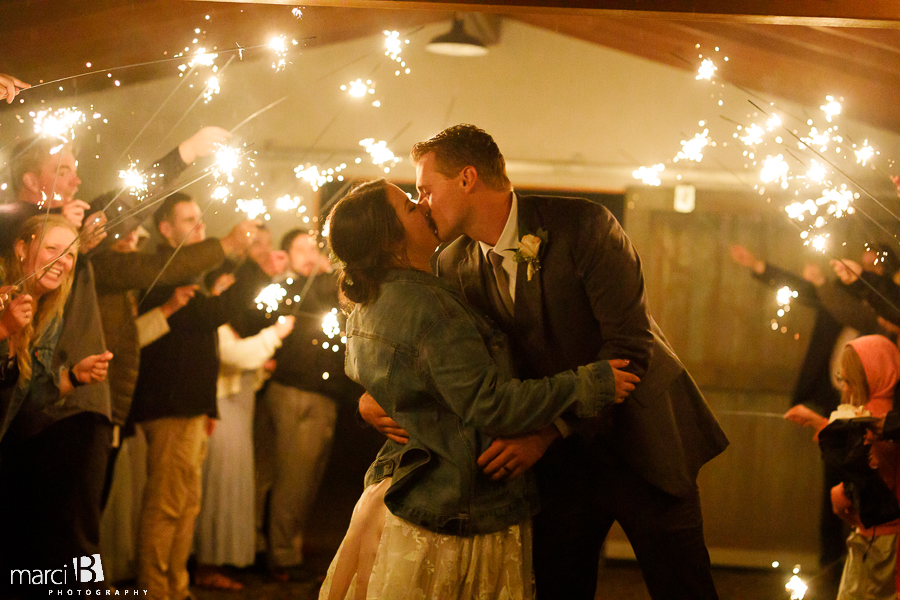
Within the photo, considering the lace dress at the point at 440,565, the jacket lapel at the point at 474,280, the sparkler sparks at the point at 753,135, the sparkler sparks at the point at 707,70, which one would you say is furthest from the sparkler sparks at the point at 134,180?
the sparkler sparks at the point at 753,135

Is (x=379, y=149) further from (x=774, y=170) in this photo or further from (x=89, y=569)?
(x=89, y=569)

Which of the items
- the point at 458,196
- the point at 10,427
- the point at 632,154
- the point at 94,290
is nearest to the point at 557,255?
the point at 458,196

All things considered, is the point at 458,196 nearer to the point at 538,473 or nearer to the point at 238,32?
the point at 538,473

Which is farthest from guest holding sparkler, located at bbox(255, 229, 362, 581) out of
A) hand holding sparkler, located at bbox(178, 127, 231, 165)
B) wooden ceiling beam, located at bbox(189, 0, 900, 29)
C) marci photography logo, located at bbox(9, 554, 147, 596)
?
wooden ceiling beam, located at bbox(189, 0, 900, 29)

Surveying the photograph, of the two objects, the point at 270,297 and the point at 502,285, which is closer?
the point at 502,285

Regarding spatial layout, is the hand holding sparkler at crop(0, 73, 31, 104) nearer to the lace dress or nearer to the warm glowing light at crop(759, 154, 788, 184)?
the lace dress

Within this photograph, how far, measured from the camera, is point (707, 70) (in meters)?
2.70

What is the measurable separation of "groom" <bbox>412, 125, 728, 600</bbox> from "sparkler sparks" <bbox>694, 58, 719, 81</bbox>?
806 mm

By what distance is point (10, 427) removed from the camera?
2709mm

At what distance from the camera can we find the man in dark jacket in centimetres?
272

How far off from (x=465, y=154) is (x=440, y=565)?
4.04 ft

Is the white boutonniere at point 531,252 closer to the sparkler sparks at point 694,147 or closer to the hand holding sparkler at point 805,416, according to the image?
the sparkler sparks at point 694,147

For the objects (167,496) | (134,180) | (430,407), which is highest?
(134,180)

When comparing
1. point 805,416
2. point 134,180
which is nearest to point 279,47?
point 134,180
